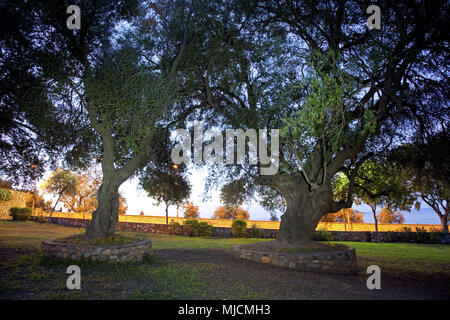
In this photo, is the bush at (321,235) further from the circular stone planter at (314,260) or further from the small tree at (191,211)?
the small tree at (191,211)

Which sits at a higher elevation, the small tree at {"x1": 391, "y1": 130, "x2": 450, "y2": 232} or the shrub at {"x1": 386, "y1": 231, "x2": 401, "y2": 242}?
the small tree at {"x1": 391, "y1": 130, "x2": 450, "y2": 232}

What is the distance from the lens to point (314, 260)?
10.3m

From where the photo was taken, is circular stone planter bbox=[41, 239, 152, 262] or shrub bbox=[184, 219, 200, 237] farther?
shrub bbox=[184, 219, 200, 237]

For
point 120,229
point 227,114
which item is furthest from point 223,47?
point 120,229

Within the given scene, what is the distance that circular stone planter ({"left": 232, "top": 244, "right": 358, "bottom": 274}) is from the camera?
10.2 m

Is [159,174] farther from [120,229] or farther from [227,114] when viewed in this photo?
[120,229]

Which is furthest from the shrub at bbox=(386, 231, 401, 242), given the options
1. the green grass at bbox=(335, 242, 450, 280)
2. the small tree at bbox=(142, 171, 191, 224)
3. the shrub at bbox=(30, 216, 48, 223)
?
the shrub at bbox=(30, 216, 48, 223)

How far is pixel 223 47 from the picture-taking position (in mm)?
12102

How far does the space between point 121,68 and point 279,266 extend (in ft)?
31.1

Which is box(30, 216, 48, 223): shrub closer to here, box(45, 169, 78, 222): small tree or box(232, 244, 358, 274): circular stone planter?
box(45, 169, 78, 222): small tree

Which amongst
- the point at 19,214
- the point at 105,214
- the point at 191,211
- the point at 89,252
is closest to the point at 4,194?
the point at 19,214

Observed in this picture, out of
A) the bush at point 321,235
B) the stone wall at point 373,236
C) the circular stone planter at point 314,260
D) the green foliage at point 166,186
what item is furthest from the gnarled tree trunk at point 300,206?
the stone wall at point 373,236

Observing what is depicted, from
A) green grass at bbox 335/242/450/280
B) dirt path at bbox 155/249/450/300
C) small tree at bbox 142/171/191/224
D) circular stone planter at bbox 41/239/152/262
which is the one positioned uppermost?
small tree at bbox 142/171/191/224

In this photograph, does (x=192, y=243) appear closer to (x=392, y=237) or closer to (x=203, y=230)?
(x=203, y=230)
